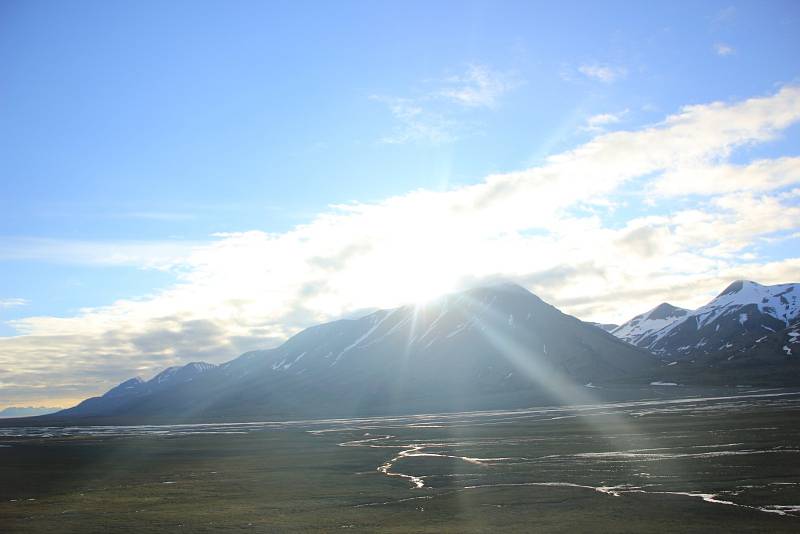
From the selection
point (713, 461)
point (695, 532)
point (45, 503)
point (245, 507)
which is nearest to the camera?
point (695, 532)

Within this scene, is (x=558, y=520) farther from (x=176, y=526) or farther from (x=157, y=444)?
(x=157, y=444)

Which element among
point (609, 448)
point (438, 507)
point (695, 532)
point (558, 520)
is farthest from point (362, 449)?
point (695, 532)

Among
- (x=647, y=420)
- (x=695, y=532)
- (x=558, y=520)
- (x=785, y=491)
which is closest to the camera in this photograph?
(x=695, y=532)

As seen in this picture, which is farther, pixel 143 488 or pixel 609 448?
pixel 609 448

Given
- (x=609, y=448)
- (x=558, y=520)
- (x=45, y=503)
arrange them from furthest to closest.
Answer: (x=609, y=448)
(x=45, y=503)
(x=558, y=520)

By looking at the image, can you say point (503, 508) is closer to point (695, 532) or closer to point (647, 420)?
point (695, 532)

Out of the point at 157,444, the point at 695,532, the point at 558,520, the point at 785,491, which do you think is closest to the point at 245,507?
the point at 558,520
